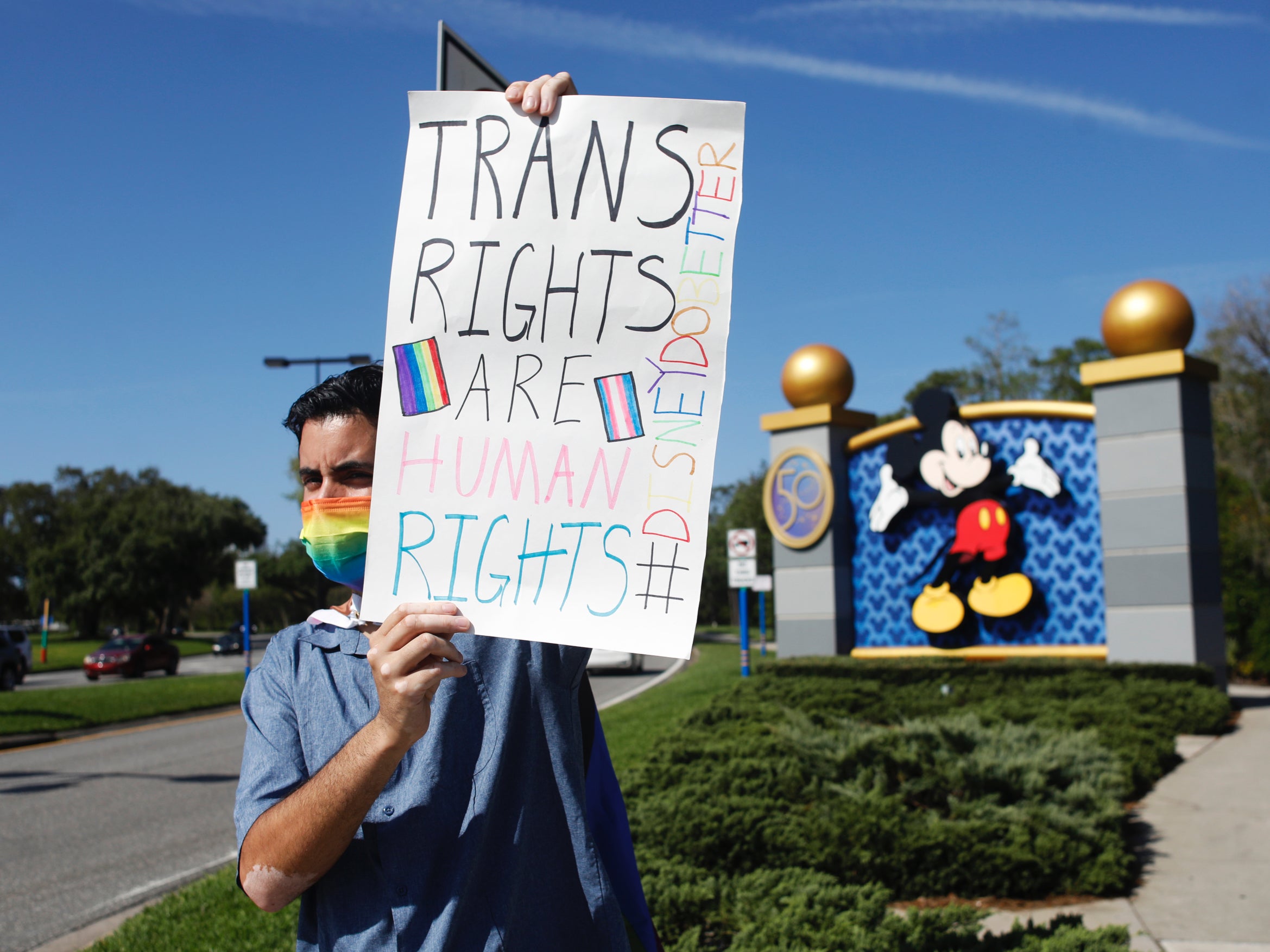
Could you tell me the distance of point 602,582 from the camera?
72.1 inches

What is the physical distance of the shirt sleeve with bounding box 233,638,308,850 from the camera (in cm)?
168

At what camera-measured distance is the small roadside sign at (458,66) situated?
4176mm

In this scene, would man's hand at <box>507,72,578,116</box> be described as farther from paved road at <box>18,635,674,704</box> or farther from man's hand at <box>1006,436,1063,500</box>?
paved road at <box>18,635,674,704</box>

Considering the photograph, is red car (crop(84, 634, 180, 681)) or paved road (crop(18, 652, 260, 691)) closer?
paved road (crop(18, 652, 260, 691))

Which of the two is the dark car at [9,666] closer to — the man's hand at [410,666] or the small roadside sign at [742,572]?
the small roadside sign at [742,572]

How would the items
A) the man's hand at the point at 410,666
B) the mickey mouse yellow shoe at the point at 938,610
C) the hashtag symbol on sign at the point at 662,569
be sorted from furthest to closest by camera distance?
1. the mickey mouse yellow shoe at the point at 938,610
2. the hashtag symbol on sign at the point at 662,569
3. the man's hand at the point at 410,666

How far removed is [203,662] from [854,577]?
112ft

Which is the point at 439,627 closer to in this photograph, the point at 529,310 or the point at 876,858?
the point at 529,310

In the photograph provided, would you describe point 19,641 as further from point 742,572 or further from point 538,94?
point 538,94

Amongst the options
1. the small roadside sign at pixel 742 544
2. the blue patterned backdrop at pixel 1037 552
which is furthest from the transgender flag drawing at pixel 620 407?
the small roadside sign at pixel 742 544

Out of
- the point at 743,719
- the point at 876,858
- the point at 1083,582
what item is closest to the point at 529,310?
the point at 876,858

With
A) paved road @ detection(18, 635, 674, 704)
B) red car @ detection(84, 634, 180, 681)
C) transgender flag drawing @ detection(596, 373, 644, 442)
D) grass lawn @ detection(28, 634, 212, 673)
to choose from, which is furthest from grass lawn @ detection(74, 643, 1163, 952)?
grass lawn @ detection(28, 634, 212, 673)

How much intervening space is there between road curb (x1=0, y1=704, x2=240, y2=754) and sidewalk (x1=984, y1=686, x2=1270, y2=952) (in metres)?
14.2

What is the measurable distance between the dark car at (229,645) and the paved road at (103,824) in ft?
118
